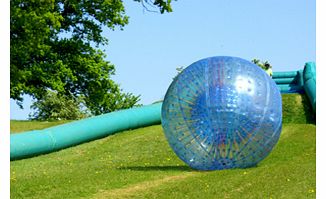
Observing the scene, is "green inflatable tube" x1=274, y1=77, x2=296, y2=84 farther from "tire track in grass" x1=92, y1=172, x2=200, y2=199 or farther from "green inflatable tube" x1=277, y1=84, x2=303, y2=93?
"tire track in grass" x1=92, y1=172, x2=200, y2=199

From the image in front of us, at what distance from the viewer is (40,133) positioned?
679 inches

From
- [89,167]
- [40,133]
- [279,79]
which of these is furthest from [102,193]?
[279,79]

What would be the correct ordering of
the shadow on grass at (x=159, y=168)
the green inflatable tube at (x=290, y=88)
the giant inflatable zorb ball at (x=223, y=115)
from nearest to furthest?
1. the giant inflatable zorb ball at (x=223, y=115)
2. the shadow on grass at (x=159, y=168)
3. the green inflatable tube at (x=290, y=88)

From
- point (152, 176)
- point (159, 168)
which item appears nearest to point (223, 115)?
point (152, 176)

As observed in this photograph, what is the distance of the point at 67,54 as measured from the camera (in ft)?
102

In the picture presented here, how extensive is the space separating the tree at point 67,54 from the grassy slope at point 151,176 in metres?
12.0

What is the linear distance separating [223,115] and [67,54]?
20.5m

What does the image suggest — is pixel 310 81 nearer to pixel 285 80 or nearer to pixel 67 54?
pixel 285 80

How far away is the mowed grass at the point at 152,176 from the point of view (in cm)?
981

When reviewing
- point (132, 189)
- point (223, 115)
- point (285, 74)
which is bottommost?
point (132, 189)

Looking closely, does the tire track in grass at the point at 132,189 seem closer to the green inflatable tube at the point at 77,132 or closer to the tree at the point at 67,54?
the green inflatable tube at the point at 77,132

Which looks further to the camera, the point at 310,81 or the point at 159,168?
the point at 310,81

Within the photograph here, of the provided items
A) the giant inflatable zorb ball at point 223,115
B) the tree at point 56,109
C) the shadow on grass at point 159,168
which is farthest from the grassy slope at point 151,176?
the tree at point 56,109

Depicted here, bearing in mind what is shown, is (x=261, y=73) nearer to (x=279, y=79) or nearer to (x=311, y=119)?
(x=311, y=119)
